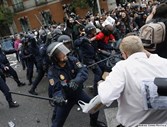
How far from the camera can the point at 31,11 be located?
40219mm

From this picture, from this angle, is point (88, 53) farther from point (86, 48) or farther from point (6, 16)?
point (6, 16)

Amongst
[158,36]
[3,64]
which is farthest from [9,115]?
[158,36]

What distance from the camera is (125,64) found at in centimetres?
255

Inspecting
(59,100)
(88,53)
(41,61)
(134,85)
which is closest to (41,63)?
(41,61)

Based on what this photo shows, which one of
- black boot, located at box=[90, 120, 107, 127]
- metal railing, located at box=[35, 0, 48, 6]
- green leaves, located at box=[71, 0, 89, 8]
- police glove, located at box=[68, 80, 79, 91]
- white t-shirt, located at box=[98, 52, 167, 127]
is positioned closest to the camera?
white t-shirt, located at box=[98, 52, 167, 127]

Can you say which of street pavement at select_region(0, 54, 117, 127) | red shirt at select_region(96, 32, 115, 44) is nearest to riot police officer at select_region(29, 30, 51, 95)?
street pavement at select_region(0, 54, 117, 127)

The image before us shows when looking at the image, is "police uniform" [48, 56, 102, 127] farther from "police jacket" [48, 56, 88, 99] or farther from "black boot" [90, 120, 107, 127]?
"black boot" [90, 120, 107, 127]

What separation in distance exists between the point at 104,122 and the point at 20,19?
37.7m

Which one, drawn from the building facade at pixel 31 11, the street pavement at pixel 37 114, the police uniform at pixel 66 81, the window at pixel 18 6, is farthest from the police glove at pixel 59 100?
the window at pixel 18 6

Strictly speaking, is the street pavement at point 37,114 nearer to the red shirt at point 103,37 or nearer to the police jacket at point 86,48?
the police jacket at point 86,48

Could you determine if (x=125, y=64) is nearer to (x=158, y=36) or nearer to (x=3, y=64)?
(x=158, y=36)

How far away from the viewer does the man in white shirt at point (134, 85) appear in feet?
8.07

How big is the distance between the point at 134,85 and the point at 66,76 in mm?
1952

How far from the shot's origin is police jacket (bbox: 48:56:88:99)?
166 inches
